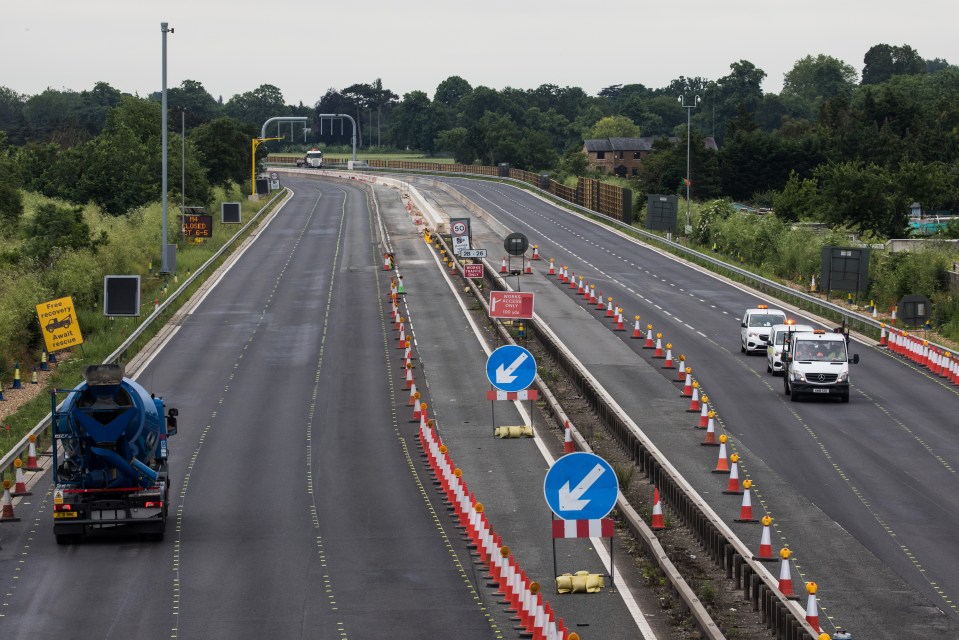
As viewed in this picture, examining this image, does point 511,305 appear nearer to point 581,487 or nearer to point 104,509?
point 104,509

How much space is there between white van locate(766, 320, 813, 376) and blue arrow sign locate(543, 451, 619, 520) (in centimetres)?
2474

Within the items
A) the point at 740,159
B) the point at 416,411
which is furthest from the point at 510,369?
the point at 740,159

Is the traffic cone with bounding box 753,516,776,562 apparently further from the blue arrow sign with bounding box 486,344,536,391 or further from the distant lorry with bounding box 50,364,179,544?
the distant lorry with bounding box 50,364,179,544

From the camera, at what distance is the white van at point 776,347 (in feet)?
137

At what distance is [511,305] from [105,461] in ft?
55.9

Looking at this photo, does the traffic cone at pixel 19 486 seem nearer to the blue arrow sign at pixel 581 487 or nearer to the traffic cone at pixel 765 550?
the blue arrow sign at pixel 581 487

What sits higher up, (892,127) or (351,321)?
(892,127)

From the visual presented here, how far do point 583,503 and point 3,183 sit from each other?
6240cm

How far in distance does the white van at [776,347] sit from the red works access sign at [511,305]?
28.4 feet

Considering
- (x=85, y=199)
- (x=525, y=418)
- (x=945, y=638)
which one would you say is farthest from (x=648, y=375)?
(x=85, y=199)

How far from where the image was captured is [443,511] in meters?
25.8

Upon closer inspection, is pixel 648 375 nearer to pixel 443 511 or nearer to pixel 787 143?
pixel 443 511

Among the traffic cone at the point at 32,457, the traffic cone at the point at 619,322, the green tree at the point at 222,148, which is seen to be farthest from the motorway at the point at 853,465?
the green tree at the point at 222,148

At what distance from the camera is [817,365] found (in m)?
37.8
